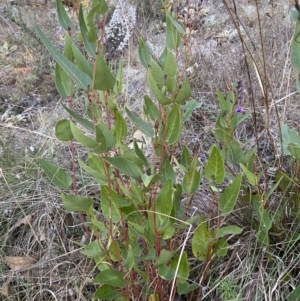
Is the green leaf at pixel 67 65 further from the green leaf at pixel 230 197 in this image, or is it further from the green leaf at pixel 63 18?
the green leaf at pixel 230 197

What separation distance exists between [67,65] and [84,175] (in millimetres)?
901

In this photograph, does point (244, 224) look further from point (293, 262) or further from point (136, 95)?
point (136, 95)

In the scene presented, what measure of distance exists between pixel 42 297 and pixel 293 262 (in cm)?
69

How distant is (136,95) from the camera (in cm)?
Answer: 220

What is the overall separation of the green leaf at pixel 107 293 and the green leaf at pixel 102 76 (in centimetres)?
46

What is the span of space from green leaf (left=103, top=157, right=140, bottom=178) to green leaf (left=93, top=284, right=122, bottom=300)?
285 millimetres

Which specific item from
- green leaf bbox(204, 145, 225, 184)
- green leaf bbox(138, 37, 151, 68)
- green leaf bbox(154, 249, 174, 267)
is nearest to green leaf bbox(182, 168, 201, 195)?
green leaf bbox(204, 145, 225, 184)

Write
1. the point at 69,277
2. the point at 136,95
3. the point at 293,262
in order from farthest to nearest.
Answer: the point at 136,95 < the point at 69,277 < the point at 293,262

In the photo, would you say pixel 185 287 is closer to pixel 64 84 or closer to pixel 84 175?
pixel 64 84

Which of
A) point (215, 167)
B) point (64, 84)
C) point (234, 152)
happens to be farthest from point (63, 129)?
point (234, 152)

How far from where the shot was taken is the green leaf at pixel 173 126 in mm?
853

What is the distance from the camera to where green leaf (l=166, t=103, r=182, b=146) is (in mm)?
853

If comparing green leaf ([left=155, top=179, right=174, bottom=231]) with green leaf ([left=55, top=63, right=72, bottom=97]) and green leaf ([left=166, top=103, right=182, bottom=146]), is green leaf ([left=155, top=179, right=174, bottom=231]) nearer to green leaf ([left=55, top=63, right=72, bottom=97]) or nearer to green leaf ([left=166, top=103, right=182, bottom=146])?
green leaf ([left=166, top=103, right=182, bottom=146])

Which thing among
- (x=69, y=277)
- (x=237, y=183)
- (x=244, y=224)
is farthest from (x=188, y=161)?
(x=69, y=277)
